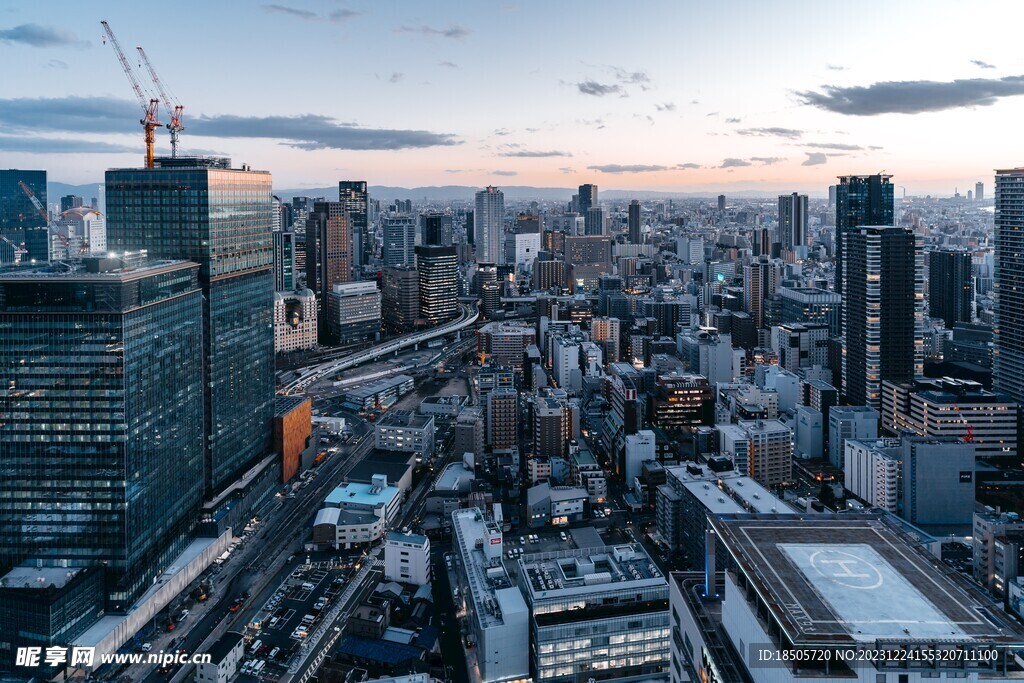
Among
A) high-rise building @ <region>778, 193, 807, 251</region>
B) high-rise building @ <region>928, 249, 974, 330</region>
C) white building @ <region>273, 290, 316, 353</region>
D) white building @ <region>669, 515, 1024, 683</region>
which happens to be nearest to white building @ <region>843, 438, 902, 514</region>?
white building @ <region>669, 515, 1024, 683</region>

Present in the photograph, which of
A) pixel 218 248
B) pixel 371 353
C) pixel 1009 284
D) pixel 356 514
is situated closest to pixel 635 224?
pixel 371 353

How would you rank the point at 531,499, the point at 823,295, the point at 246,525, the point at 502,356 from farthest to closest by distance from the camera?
the point at 823,295
the point at 502,356
the point at 531,499
the point at 246,525

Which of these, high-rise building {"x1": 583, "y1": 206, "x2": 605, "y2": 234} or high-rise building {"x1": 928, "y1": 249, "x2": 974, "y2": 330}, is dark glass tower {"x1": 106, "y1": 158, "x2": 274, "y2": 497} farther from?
high-rise building {"x1": 583, "y1": 206, "x2": 605, "y2": 234}

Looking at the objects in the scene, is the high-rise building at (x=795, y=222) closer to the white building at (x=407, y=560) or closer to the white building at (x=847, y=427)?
the white building at (x=847, y=427)

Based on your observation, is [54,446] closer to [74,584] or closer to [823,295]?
[74,584]

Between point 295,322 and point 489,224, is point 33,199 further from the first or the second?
point 489,224

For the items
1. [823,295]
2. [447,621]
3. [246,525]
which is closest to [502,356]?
[823,295]

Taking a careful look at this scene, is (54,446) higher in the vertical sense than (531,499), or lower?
higher

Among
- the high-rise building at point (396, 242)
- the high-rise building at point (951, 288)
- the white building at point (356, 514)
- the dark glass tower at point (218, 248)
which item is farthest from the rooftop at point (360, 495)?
the high-rise building at point (396, 242)

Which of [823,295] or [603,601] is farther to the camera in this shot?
[823,295]
